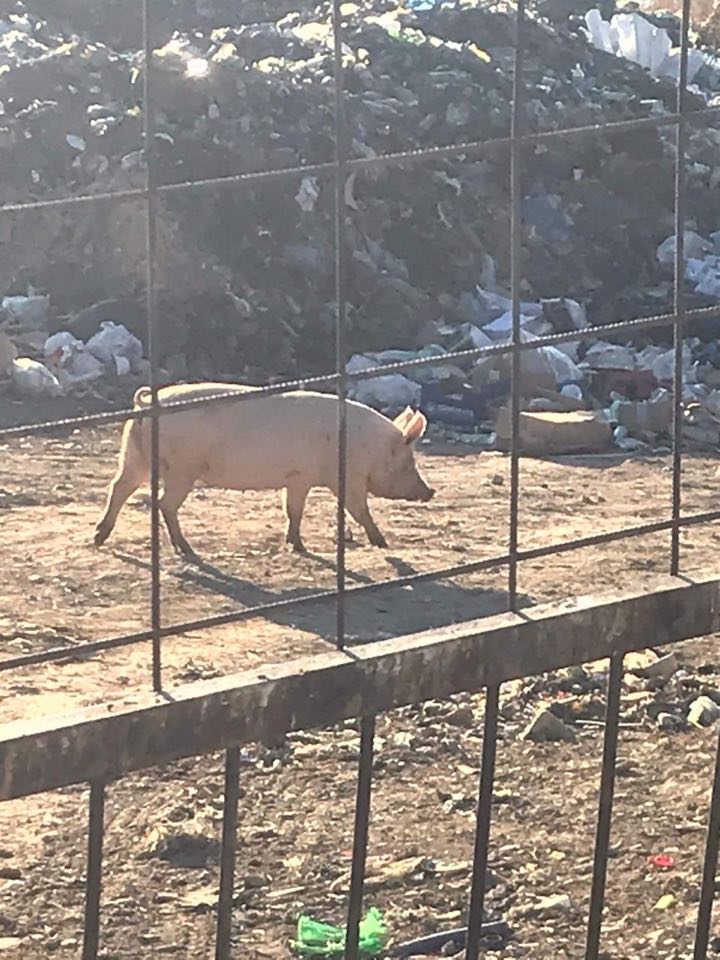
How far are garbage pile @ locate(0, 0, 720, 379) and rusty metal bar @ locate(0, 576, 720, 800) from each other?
8.86 metres

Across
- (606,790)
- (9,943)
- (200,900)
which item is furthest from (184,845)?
(606,790)

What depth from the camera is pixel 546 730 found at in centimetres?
565

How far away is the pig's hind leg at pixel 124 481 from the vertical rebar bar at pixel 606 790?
17.4ft

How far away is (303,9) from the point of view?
54.6 feet

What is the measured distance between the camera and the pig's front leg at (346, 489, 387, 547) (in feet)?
27.6

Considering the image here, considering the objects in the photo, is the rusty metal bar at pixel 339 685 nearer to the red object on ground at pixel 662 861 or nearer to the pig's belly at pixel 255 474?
the red object on ground at pixel 662 861

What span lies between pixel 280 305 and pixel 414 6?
4.81 meters

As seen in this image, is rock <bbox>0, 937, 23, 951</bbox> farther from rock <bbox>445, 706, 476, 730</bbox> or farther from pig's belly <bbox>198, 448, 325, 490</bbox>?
pig's belly <bbox>198, 448, 325, 490</bbox>

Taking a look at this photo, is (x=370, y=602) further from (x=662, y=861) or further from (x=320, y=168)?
(x=320, y=168)

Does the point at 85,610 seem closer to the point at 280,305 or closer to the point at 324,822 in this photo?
the point at 324,822

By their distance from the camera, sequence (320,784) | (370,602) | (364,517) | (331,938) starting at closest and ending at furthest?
(331,938), (320,784), (370,602), (364,517)

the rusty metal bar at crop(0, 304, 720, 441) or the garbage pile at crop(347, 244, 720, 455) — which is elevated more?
the rusty metal bar at crop(0, 304, 720, 441)

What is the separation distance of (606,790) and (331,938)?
1.59m

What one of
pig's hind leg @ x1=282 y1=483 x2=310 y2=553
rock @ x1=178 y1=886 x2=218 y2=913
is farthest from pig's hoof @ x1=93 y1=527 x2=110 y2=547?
rock @ x1=178 y1=886 x2=218 y2=913
